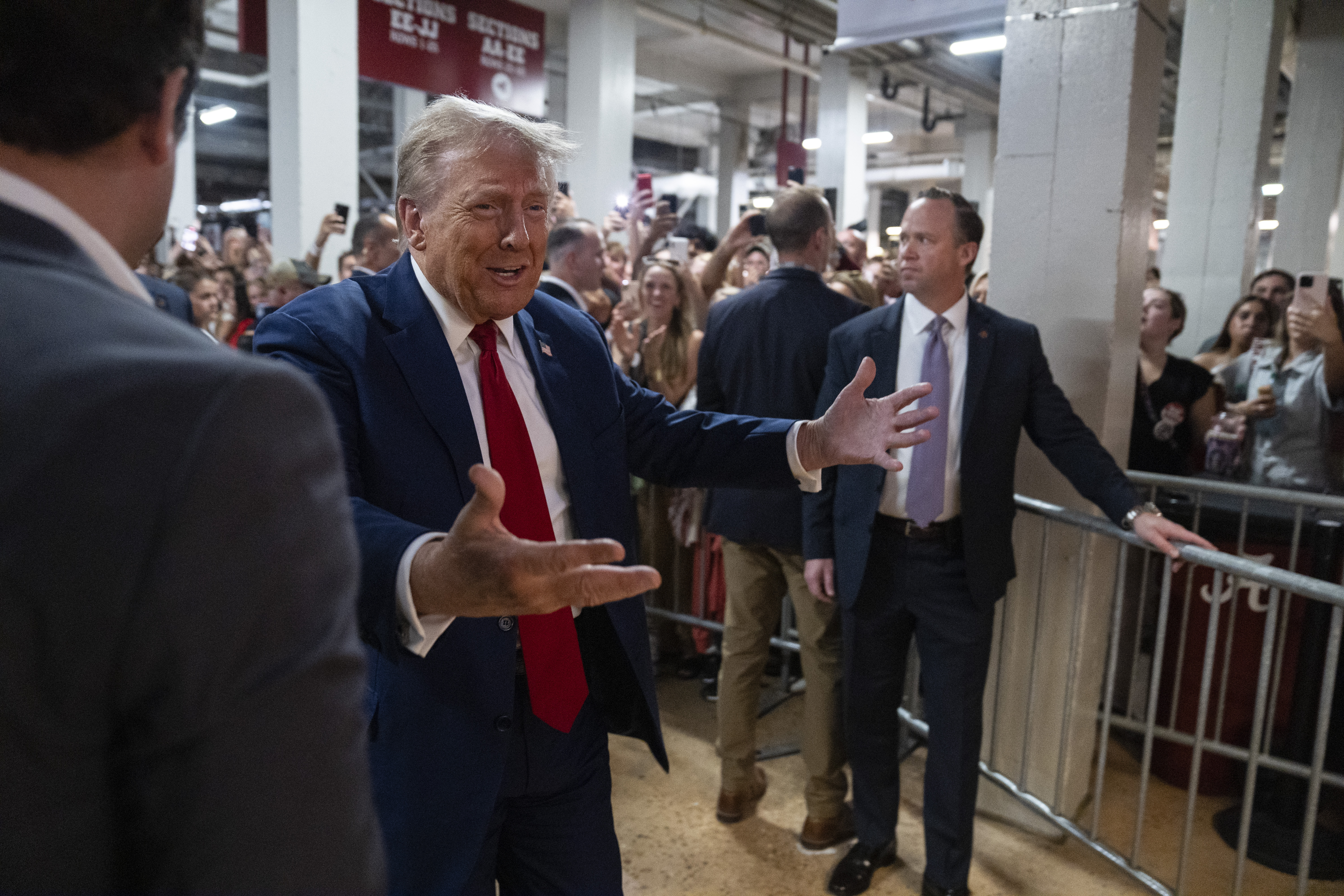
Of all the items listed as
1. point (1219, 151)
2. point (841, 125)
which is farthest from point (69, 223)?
point (841, 125)

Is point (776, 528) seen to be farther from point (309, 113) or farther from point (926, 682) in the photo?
point (309, 113)

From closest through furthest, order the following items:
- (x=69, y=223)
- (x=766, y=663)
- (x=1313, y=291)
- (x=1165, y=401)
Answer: (x=69, y=223) → (x=766, y=663) → (x=1313, y=291) → (x=1165, y=401)

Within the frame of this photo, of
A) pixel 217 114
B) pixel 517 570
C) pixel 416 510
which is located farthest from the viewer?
pixel 217 114

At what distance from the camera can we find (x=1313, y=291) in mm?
3842

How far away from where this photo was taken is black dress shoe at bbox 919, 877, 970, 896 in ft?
9.37

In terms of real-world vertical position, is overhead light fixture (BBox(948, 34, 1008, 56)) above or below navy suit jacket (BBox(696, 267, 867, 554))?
above

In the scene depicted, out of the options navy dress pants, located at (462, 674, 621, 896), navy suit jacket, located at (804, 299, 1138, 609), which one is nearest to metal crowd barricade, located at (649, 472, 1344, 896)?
navy suit jacket, located at (804, 299, 1138, 609)

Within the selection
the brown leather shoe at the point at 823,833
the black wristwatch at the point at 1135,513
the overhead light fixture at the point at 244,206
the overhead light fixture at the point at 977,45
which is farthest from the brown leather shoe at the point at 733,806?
the overhead light fixture at the point at 244,206

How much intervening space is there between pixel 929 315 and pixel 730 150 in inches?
566

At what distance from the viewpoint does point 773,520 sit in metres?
3.29

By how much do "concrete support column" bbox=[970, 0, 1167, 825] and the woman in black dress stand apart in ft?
3.32

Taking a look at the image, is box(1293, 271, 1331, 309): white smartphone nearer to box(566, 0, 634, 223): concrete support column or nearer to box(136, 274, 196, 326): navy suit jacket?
box(136, 274, 196, 326): navy suit jacket

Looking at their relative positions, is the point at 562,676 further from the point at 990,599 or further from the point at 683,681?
the point at 683,681

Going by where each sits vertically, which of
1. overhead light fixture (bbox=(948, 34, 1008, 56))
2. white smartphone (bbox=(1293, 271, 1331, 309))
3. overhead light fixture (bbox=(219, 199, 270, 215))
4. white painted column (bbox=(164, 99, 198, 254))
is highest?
overhead light fixture (bbox=(948, 34, 1008, 56))
